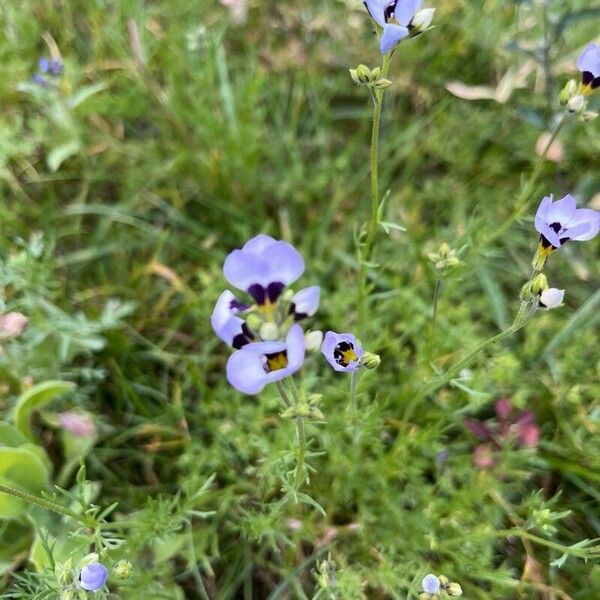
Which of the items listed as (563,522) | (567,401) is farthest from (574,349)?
(563,522)

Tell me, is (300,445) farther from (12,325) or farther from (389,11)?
(12,325)

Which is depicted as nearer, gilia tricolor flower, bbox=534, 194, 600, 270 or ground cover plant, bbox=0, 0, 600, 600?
gilia tricolor flower, bbox=534, 194, 600, 270

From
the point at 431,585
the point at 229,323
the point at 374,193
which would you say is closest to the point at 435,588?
the point at 431,585

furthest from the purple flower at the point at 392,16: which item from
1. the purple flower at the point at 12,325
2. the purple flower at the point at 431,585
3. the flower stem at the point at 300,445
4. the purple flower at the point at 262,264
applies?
the purple flower at the point at 12,325

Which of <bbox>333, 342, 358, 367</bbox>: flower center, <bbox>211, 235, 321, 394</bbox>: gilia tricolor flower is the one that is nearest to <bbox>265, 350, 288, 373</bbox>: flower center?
<bbox>211, 235, 321, 394</bbox>: gilia tricolor flower

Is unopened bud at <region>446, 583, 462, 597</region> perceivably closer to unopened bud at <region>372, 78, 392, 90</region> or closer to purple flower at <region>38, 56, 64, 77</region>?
unopened bud at <region>372, 78, 392, 90</region>
